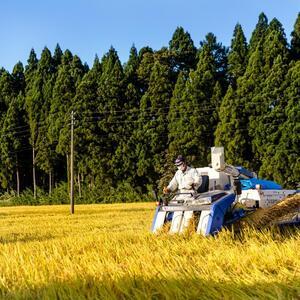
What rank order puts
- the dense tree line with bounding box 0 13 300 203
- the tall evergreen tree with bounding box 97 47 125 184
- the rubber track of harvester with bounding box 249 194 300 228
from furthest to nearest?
the tall evergreen tree with bounding box 97 47 125 184 < the dense tree line with bounding box 0 13 300 203 < the rubber track of harvester with bounding box 249 194 300 228

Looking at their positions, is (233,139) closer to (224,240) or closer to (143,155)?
(143,155)

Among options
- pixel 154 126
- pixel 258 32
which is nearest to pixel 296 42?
pixel 258 32

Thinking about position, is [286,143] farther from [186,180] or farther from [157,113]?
[186,180]

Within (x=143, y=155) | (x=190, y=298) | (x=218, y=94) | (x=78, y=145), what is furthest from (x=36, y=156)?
(x=190, y=298)

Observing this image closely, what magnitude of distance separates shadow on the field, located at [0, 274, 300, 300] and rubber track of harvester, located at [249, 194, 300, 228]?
16.0 feet

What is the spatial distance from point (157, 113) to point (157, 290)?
42.6 meters

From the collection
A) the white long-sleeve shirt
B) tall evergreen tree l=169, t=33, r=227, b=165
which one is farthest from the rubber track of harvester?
tall evergreen tree l=169, t=33, r=227, b=165

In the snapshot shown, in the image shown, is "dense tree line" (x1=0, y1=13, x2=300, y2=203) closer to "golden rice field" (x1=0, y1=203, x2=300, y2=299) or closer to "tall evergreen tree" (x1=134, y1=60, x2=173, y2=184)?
"tall evergreen tree" (x1=134, y1=60, x2=173, y2=184)

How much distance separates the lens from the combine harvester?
9.30m

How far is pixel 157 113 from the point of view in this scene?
155ft

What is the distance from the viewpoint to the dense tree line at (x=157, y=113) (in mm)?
40312

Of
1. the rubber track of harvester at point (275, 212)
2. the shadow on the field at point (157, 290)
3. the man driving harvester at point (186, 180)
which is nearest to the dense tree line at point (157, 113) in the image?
the rubber track of harvester at point (275, 212)

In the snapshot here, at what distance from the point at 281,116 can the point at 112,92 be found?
1585 centimetres

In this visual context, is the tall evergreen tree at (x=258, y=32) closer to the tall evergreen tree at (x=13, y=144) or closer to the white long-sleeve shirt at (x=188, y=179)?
the tall evergreen tree at (x=13, y=144)
